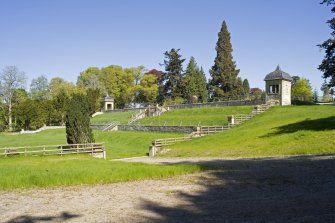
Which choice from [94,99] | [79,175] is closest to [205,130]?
[79,175]

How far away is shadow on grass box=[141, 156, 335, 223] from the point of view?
32.2 ft

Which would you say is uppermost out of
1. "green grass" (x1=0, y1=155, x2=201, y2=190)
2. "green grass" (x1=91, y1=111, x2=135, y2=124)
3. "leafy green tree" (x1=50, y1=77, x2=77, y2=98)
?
"leafy green tree" (x1=50, y1=77, x2=77, y2=98)

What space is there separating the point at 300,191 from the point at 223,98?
66.9 meters

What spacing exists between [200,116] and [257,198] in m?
44.3

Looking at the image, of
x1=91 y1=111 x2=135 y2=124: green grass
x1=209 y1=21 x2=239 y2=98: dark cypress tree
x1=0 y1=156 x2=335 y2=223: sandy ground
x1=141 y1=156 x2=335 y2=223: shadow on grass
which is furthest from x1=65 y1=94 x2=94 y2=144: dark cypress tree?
x1=209 y1=21 x2=239 y2=98: dark cypress tree

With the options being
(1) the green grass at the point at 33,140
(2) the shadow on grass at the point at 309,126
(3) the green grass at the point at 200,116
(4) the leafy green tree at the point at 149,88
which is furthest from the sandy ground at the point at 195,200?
(4) the leafy green tree at the point at 149,88

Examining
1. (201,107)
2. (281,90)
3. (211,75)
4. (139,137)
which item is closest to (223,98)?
(211,75)

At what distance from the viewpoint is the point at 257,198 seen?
475 inches

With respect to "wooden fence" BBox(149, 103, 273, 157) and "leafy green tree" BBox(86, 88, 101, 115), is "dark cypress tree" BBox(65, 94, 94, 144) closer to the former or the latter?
"wooden fence" BBox(149, 103, 273, 157)

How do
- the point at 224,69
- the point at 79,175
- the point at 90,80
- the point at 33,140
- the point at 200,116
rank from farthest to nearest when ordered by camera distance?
1. the point at 90,80
2. the point at 224,69
3. the point at 200,116
4. the point at 33,140
5. the point at 79,175

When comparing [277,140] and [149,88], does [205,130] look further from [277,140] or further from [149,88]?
[149,88]

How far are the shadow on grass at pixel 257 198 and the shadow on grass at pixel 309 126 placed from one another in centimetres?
1362

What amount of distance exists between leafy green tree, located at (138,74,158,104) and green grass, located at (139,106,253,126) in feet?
104

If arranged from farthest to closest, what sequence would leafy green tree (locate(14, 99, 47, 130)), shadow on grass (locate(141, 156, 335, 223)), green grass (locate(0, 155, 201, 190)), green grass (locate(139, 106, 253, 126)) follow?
leafy green tree (locate(14, 99, 47, 130)) → green grass (locate(139, 106, 253, 126)) → green grass (locate(0, 155, 201, 190)) → shadow on grass (locate(141, 156, 335, 223))
